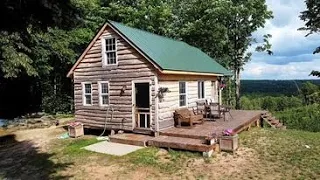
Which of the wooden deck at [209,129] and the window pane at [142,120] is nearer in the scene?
the wooden deck at [209,129]

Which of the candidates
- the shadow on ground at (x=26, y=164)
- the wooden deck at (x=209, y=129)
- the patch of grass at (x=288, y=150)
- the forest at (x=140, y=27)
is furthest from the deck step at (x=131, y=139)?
the forest at (x=140, y=27)

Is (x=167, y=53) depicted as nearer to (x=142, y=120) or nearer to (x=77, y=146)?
(x=142, y=120)

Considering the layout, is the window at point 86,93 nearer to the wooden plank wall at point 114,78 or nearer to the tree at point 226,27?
the wooden plank wall at point 114,78

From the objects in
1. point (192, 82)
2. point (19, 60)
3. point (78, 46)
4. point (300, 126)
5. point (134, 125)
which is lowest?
point (300, 126)

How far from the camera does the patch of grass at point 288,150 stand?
10872mm

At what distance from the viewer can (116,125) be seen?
16.5 m

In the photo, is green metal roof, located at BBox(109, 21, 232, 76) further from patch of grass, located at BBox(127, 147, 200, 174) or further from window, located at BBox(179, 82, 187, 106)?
patch of grass, located at BBox(127, 147, 200, 174)

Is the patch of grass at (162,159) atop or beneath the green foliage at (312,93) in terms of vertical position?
beneath

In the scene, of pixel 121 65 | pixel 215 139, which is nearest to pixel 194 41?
pixel 121 65

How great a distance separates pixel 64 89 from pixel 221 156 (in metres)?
25.6

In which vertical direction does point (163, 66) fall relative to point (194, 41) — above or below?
below

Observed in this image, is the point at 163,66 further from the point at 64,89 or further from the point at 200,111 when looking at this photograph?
the point at 64,89

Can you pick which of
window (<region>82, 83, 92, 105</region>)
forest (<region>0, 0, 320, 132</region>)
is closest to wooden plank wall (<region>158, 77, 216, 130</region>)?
window (<region>82, 83, 92, 105</region>)

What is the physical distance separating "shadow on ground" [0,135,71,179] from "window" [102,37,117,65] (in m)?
5.62
